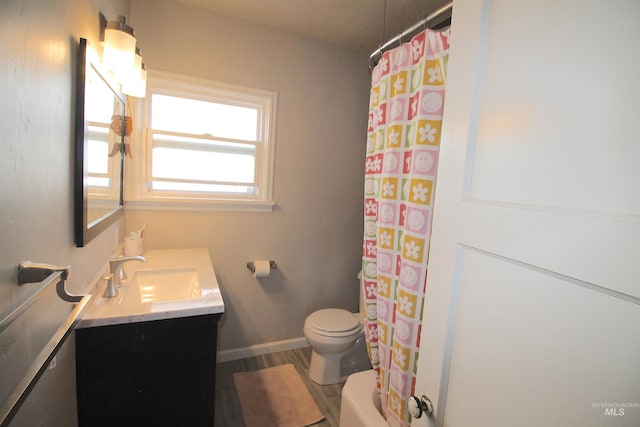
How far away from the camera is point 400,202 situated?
44.4 inches

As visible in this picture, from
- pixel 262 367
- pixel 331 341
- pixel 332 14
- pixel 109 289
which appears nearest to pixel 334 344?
pixel 331 341

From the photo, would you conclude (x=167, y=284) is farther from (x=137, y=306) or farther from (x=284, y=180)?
(x=284, y=180)

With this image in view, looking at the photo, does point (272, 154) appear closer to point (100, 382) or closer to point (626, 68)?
point (100, 382)

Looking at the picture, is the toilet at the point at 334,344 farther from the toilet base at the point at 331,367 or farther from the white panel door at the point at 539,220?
the white panel door at the point at 539,220

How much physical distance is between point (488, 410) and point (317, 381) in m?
1.62

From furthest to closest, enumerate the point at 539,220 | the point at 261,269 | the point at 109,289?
the point at 261,269
the point at 109,289
the point at 539,220

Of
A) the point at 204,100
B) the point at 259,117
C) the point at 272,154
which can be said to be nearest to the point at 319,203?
the point at 272,154

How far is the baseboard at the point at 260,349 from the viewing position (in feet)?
7.13

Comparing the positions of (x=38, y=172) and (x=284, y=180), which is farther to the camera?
(x=284, y=180)

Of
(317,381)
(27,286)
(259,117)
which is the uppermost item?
(259,117)

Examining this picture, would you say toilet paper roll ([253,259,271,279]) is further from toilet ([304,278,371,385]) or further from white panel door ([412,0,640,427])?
white panel door ([412,0,640,427])

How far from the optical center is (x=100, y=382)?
1.06 metres

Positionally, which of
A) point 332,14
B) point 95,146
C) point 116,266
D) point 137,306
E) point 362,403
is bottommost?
point 362,403

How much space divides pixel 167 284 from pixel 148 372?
1.65ft
